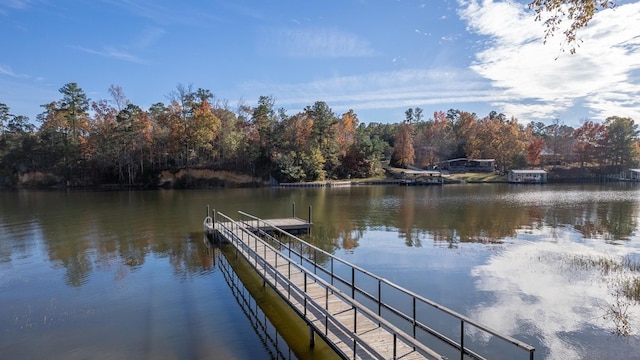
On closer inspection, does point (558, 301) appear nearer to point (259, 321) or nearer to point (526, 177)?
point (259, 321)

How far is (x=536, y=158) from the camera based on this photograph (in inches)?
3809

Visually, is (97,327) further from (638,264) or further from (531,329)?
(638,264)

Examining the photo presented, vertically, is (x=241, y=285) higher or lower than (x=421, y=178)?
lower

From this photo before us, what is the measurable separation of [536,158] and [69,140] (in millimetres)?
108660

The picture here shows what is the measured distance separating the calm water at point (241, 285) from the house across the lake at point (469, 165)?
206ft

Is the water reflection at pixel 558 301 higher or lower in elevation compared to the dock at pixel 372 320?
lower

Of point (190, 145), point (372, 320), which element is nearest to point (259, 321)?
point (372, 320)

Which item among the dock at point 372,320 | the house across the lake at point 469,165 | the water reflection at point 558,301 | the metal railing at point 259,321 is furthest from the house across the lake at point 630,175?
the metal railing at point 259,321

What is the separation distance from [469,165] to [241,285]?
89.8 metres

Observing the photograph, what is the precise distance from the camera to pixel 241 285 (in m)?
15.4

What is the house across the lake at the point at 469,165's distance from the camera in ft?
305

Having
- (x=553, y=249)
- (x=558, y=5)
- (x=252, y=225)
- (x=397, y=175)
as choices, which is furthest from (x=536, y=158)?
(x=558, y=5)

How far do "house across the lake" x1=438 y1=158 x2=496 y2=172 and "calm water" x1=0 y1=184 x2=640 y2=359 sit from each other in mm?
62883

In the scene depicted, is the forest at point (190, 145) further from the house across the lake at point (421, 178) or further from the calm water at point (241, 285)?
the calm water at point (241, 285)
